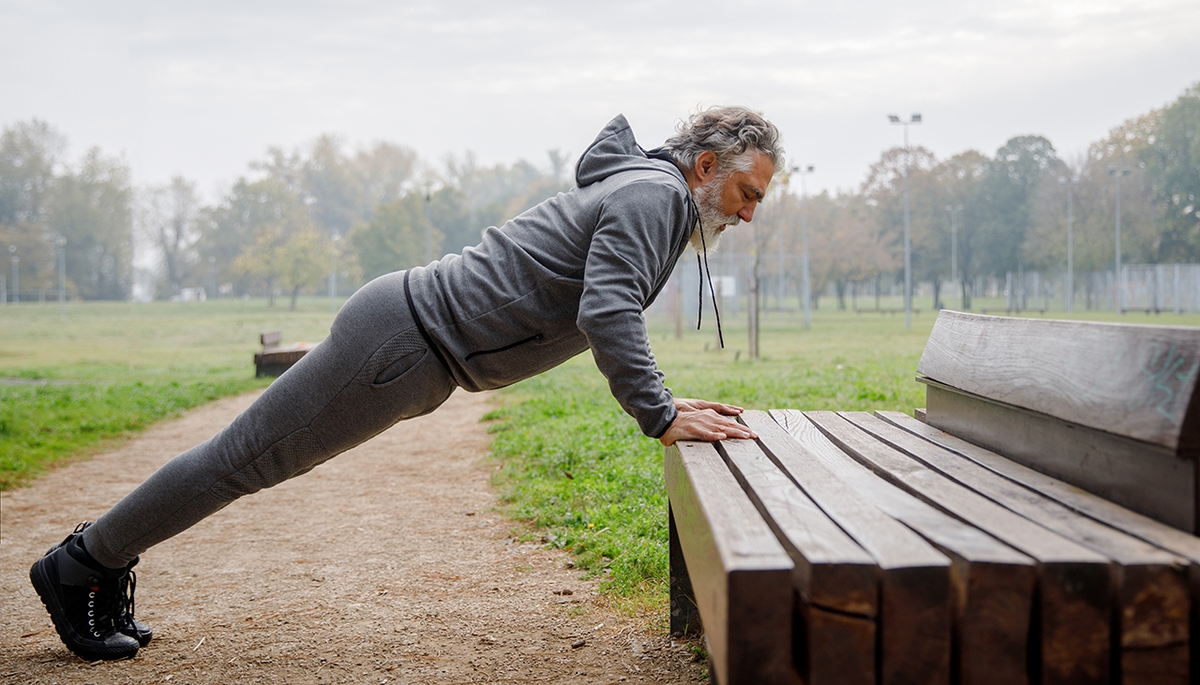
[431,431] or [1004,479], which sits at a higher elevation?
[1004,479]

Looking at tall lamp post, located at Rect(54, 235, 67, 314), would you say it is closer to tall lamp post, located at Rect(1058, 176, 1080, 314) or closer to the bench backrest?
the bench backrest

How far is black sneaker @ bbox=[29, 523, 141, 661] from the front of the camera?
256 centimetres

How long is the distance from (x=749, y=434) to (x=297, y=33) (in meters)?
35.0

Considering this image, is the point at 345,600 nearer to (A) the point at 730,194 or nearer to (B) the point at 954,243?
(A) the point at 730,194

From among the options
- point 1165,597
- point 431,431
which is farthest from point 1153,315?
point 1165,597

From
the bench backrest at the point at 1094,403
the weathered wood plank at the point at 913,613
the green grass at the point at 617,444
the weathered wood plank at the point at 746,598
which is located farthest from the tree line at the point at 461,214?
the weathered wood plank at the point at 913,613

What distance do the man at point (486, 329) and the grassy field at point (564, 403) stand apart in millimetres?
1066

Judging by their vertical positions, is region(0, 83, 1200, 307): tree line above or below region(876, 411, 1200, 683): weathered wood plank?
above

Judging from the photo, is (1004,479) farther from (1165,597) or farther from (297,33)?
(297,33)

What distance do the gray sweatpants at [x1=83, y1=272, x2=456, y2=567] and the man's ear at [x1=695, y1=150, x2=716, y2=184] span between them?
0.86 metres

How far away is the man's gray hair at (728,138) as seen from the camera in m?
2.49

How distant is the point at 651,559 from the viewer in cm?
332

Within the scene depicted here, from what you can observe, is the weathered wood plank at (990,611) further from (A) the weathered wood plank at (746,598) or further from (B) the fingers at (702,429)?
(B) the fingers at (702,429)

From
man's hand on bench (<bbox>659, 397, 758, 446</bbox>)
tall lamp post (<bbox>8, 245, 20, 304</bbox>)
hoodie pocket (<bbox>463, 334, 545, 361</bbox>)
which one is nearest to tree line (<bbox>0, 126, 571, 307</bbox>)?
tall lamp post (<bbox>8, 245, 20, 304</bbox>)
